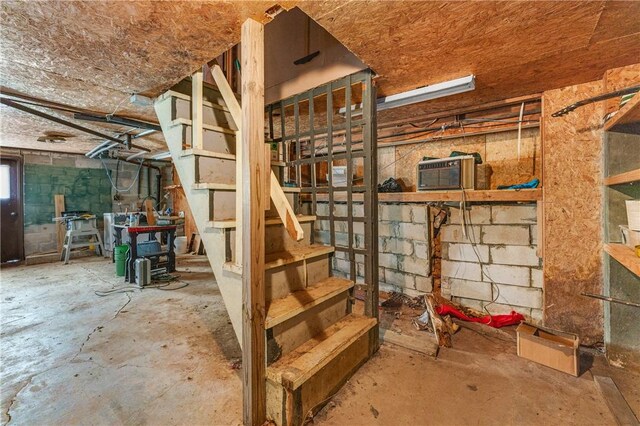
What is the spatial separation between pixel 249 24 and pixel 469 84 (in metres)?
1.59

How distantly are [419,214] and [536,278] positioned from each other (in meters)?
1.21

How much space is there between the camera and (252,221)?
1.34m

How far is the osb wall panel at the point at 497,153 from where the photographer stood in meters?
2.59

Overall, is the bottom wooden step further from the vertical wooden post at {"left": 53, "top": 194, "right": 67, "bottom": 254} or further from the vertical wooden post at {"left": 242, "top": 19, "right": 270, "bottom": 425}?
the vertical wooden post at {"left": 53, "top": 194, "right": 67, "bottom": 254}

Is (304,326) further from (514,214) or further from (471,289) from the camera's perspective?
(514,214)

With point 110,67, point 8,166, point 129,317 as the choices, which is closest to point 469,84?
point 110,67

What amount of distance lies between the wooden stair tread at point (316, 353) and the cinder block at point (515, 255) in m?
1.59

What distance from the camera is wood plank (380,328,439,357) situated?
81.9 inches

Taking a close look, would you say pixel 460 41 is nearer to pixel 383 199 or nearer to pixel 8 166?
pixel 383 199

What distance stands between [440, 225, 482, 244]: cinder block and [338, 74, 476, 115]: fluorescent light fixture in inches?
56.5

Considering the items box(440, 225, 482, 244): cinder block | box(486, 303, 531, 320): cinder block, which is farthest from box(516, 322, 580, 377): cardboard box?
box(440, 225, 482, 244): cinder block

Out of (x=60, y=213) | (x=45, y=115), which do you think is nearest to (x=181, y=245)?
(x=60, y=213)

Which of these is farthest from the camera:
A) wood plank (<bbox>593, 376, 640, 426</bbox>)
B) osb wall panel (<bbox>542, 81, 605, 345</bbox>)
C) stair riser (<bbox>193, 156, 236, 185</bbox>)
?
osb wall panel (<bbox>542, 81, 605, 345</bbox>)

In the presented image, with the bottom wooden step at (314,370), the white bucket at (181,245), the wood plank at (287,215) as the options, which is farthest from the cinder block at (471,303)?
the white bucket at (181,245)
